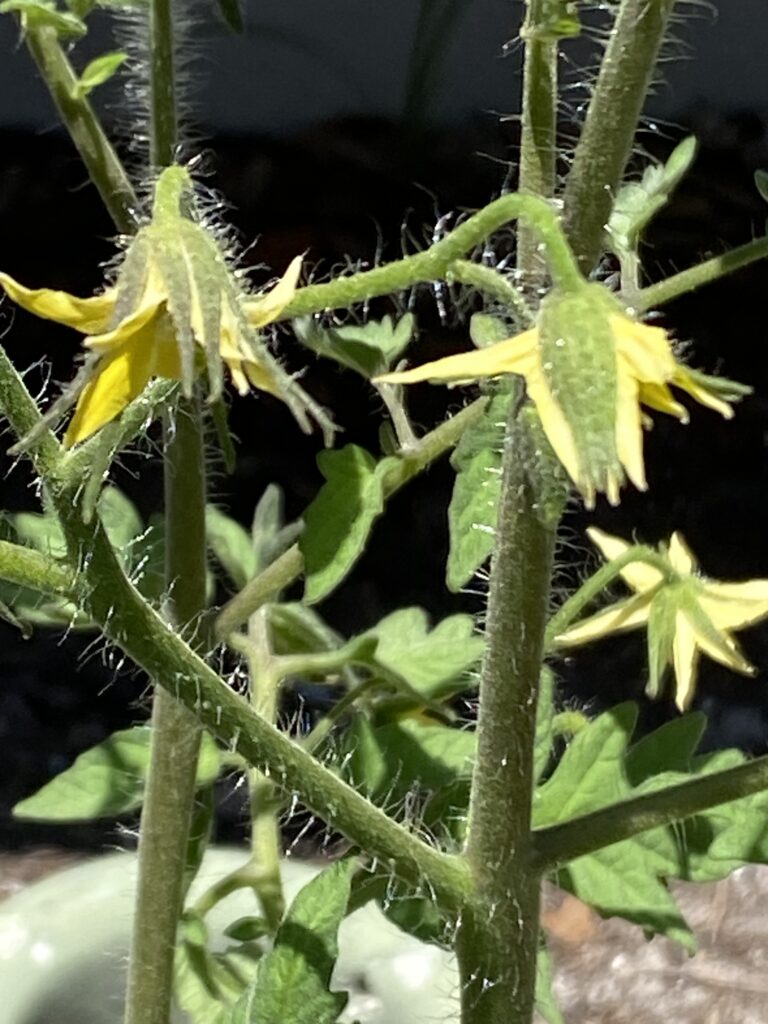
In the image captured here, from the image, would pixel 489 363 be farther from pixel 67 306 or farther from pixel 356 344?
pixel 356 344

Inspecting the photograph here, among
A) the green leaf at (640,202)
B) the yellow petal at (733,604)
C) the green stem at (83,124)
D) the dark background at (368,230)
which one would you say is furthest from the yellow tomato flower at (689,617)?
the dark background at (368,230)

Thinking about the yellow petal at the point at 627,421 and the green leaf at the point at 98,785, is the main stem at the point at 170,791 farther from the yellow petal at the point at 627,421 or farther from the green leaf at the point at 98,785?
the yellow petal at the point at 627,421

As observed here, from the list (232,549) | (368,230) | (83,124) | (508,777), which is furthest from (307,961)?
(368,230)

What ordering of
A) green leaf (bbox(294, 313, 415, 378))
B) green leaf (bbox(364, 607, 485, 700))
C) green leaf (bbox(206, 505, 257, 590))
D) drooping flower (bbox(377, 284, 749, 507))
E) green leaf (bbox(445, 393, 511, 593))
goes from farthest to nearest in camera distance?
1. green leaf (bbox(206, 505, 257, 590))
2. green leaf (bbox(364, 607, 485, 700))
3. green leaf (bbox(294, 313, 415, 378))
4. green leaf (bbox(445, 393, 511, 593))
5. drooping flower (bbox(377, 284, 749, 507))

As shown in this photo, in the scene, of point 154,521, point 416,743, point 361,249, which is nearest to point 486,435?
point 416,743

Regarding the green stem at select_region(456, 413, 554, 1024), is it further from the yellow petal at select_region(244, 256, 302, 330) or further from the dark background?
the dark background

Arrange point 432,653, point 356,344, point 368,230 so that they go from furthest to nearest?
point 368,230 → point 432,653 → point 356,344

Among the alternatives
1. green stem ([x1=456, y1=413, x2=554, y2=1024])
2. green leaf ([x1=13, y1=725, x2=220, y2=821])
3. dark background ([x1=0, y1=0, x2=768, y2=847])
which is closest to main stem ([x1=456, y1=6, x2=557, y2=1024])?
green stem ([x1=456, y1=413, x2=554, y2=1024])
